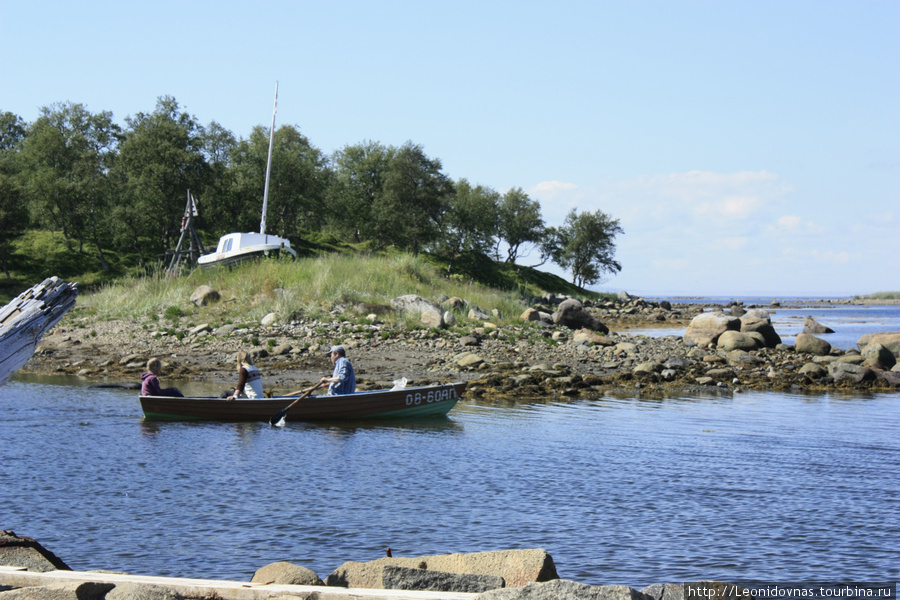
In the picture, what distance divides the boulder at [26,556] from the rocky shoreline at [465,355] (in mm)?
13694

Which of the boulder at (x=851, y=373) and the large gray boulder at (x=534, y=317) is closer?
the boulder at (x=851, y=373)

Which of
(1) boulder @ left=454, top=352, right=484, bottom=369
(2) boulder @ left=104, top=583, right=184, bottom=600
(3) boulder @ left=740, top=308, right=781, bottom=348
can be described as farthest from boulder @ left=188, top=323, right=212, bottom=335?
(2) boulder @ left=104, top=583, right=184, bottom=600

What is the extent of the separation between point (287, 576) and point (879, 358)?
2759cm

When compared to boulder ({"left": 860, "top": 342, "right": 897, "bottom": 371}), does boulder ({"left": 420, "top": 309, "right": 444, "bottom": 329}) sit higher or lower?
higher

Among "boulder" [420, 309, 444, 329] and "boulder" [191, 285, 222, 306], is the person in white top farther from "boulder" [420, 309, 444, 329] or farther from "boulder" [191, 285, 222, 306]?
"boulder" [191, 285, 222, 306]

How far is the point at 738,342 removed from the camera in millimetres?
30828

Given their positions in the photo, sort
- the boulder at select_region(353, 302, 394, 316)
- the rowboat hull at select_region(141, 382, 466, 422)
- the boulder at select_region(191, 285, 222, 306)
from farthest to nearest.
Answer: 1. the boulder at select_region(191, 285, 222, 306)
2. the boulder at select_region(353, 302, 394, 316)
3. the rowboat hull at select_region(141, 382, 466, 422)

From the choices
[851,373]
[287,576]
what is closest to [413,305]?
[851,373]

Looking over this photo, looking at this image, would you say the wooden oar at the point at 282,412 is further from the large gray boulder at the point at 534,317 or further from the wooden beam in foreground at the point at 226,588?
the large gray boulder at the point at 534,317

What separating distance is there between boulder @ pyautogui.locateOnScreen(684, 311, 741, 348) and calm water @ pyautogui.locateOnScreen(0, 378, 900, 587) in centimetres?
1418

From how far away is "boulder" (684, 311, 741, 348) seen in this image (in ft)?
106

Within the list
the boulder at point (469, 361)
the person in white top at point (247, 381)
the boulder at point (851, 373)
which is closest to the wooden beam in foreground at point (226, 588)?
the person in white top at point (247, 381)

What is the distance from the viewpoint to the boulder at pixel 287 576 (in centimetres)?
614


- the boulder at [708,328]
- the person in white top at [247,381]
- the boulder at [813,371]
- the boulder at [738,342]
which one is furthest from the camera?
the boulder at [708,328]
